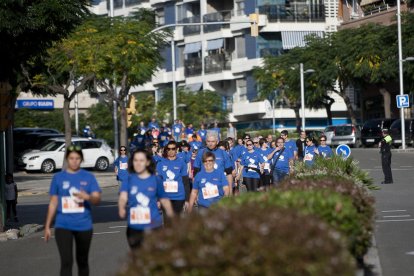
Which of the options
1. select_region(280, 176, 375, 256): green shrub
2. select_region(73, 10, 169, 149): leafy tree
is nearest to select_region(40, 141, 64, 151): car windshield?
select_region(73, 10, 169, 149): leafy tree

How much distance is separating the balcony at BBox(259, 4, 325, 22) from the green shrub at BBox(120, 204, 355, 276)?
79.1m

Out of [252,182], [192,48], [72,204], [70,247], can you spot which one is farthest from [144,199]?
[192,48]

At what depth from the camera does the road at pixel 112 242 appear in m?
16.6

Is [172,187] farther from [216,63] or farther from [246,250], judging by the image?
[216,63]

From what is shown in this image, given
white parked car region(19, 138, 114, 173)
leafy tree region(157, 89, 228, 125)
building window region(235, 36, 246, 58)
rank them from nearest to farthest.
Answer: white parked car region(19, 138, 114, 173) → leafy tree region(157, 89, 228, 125) → building window region(235, 36, 246, 58)

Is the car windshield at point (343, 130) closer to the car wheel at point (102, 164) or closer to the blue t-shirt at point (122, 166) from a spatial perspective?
the car wheel at point (102, 164)

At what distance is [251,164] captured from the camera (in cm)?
2672

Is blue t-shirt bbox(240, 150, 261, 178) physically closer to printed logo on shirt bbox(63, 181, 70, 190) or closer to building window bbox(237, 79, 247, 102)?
printed logo on shirt bbox(63, 181, 70, 190)

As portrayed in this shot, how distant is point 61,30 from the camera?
76.8ft

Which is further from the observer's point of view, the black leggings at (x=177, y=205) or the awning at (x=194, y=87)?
the awning at (x=194, y=87)

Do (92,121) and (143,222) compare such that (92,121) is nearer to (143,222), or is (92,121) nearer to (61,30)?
(61,30)

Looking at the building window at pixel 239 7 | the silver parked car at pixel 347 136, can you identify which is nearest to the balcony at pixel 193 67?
the building window at pixel 239 7

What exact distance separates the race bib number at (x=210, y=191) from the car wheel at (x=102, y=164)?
36.7 m

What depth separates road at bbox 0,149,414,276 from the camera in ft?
54.4
